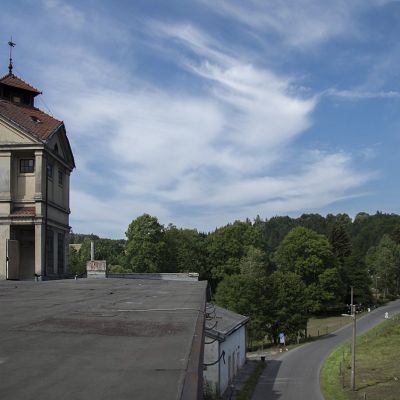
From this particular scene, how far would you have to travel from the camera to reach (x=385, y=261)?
116 m

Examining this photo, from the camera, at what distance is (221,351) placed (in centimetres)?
2802

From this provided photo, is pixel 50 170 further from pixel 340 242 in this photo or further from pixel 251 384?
pixel 340 242

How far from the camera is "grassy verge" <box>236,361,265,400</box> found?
3219 centimetres

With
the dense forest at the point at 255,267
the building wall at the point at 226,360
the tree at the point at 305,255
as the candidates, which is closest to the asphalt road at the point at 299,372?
the building wall at the point at 226,360

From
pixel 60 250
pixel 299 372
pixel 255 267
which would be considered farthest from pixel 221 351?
pixel 255 267

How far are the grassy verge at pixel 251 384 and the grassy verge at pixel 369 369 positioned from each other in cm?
475

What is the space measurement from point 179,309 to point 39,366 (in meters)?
3.87

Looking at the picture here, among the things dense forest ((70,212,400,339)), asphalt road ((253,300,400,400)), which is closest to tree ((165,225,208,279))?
dense forest ((70,212,400,339))

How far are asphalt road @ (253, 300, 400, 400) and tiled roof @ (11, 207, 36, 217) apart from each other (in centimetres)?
2029

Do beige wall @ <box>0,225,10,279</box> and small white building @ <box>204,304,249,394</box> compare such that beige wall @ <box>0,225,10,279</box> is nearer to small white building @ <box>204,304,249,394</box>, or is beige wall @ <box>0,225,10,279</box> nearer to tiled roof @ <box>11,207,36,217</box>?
tiled roof @ <box>11,207,36,217</box>

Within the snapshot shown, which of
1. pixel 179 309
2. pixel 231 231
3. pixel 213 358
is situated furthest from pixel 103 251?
pixel 179 309

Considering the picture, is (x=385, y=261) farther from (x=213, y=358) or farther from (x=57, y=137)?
(x=57, y=137)

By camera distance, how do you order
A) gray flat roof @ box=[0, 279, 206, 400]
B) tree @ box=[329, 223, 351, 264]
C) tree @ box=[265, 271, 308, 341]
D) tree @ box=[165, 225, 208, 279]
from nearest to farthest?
1. gray flat roof @ box=[0, 279, 206, 400]
2. tree @ box=[265, 271, 308, 341]
3. tree @ box=[165, 225, 208, 279]
4. tree @ box=[329, 223, 351, 264]

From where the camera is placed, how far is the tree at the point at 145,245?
7494cm
